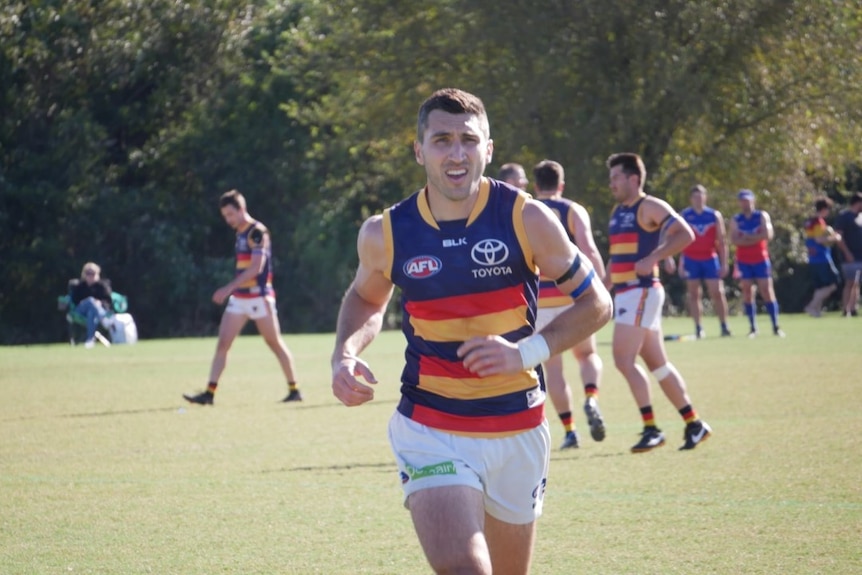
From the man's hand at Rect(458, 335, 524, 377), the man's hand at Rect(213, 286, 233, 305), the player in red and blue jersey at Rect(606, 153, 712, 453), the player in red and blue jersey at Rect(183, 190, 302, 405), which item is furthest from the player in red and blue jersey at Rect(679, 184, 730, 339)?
the man's hand at Rect(458, 335, 524, 377)

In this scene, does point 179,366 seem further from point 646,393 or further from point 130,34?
point 130,34

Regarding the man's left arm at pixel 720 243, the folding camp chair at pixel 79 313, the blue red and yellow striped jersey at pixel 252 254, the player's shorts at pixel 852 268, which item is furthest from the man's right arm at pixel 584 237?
the folding camp chair at pixel 79 313

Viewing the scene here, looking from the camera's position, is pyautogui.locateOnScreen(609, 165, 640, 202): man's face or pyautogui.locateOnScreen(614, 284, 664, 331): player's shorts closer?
pyautogui.locateOnScreen(614, 284, 664, 331): player's shorts

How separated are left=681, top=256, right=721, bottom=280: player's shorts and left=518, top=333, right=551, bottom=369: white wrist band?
20687 millimetres

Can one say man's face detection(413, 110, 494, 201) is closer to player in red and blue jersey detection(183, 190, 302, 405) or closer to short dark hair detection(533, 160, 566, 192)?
short dark hair detection(533, 160, 566, 192)

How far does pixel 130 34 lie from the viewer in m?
41.6

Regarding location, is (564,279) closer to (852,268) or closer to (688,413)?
(688,413)

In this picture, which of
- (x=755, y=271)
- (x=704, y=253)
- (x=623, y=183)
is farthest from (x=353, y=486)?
(x=755, y=271)

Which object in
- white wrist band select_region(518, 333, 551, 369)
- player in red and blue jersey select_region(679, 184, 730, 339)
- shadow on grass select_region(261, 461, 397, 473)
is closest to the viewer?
white wrist band select_region(518, 333, 551, 369)

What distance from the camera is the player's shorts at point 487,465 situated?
16.7ft

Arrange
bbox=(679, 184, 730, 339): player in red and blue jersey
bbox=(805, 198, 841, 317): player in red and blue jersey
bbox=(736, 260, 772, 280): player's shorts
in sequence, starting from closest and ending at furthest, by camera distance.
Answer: bbox=(679, 184, 730, 339): player in red and blue jersey < bbox=(736, 260, 772, 280): player's shorts < bbox=(805, 198, 841, 317): player in red and blue jersey

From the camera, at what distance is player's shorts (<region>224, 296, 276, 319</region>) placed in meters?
16.5

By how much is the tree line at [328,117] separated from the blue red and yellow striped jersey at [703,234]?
10.2 m

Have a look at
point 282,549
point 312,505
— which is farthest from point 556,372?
point 282,549
